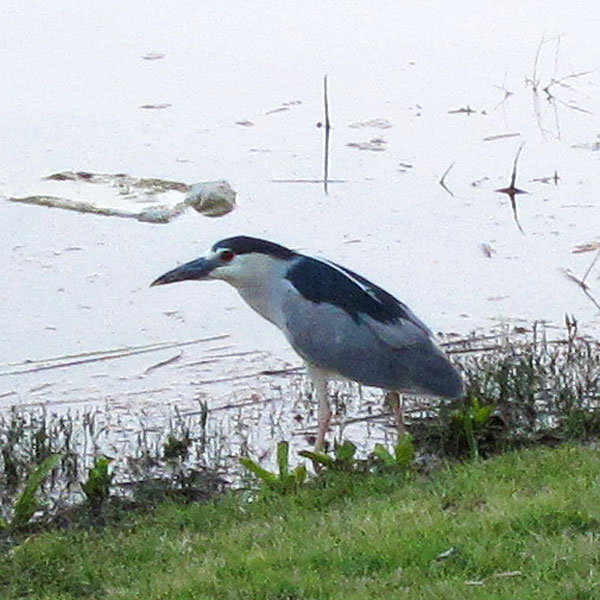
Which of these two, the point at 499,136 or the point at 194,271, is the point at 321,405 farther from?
the point at 499,136

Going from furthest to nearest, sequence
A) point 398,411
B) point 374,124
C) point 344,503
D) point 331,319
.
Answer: point 374,124, point 398,411, point 331,319, point 344,503

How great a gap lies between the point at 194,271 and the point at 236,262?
0.21 m

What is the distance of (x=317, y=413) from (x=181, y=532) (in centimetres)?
194

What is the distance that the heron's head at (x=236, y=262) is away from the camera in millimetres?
8234

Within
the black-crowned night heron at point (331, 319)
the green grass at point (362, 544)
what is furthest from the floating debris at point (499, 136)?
the green grass at point (362, 544)

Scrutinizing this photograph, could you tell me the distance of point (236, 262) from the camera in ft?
27.1

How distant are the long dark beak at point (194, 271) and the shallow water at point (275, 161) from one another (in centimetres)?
101

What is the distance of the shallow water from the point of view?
33.1 feet

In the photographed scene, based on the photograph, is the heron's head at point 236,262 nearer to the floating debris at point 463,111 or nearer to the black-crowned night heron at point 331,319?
the black-crowned night heron at point 331,319

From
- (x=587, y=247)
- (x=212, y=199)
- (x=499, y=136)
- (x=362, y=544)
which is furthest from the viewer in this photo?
(x=499, y=136)

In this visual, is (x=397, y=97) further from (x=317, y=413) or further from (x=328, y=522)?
(x=328, y=522)

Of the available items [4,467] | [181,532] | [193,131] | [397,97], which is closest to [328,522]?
[181,532]

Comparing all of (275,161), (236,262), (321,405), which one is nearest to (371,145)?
(275,161)

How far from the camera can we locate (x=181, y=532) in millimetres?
7066
